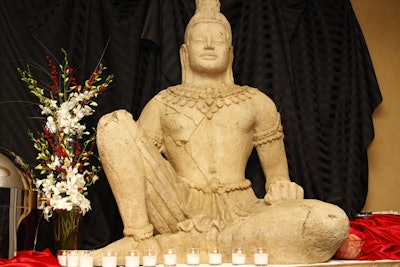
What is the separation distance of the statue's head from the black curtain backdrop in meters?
0.49

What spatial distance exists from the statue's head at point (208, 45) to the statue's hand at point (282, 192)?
0.86 metres

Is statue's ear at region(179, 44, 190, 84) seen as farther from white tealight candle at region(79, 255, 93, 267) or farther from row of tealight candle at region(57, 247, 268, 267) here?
white tealight candle at region(79, 255, 93, 267)

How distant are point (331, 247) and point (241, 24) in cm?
220

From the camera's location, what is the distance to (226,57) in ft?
12.2

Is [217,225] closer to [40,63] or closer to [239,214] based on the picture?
[239,214]

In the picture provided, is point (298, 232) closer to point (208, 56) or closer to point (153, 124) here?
point (153, 124)

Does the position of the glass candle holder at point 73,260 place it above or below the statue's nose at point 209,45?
below

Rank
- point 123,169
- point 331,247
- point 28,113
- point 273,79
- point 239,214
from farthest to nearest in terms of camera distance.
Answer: point 273,79 → point 28,113 → point 239,214 → point 123,169 → point 331,247

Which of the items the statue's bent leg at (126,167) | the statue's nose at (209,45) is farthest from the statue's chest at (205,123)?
the statue's bent leg at (126,167)

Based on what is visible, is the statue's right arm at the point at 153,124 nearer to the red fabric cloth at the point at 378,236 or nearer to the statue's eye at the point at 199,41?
the statue's eye at the point at 199,41

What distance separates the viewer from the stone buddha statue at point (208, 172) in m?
2.77

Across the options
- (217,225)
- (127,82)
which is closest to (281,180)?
(217,225)

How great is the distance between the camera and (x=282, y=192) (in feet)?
10.6

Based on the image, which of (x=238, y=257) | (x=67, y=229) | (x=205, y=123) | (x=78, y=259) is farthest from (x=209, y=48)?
(x=78, y=259)
